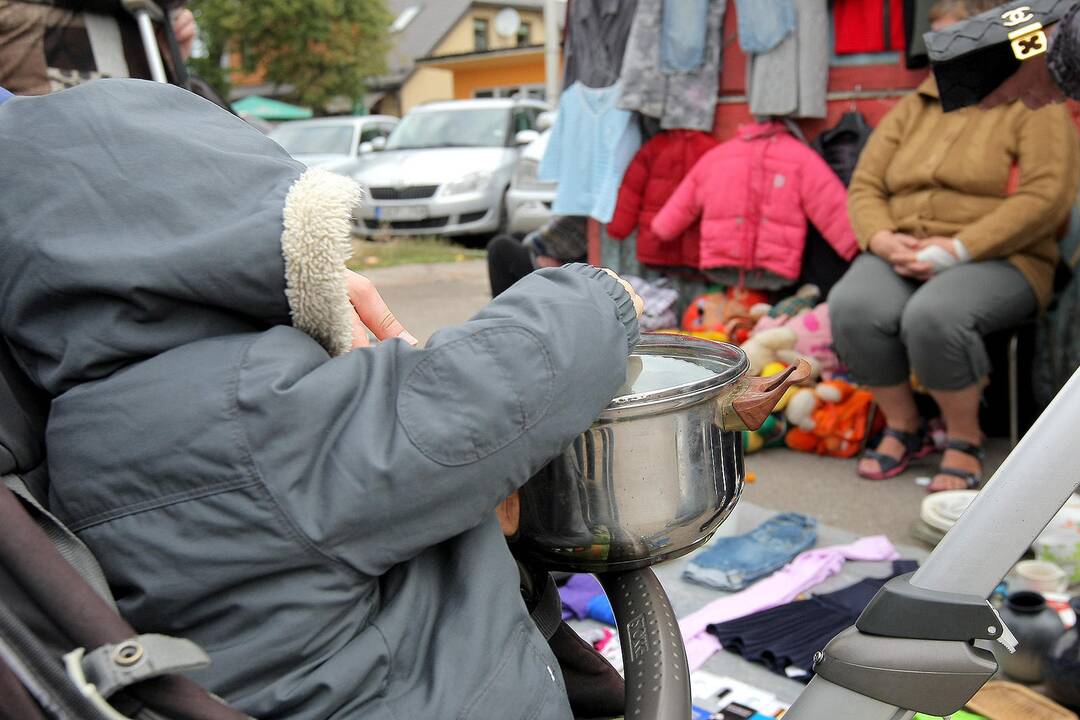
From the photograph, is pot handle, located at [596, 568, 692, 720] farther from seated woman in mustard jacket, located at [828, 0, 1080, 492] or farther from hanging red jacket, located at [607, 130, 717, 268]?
hanging red jacket, located at [607, 130, 717, 268]

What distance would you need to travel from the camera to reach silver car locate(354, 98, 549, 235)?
1021 centimetres

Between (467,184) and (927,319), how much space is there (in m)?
7.27

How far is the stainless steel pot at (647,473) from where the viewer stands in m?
1.21

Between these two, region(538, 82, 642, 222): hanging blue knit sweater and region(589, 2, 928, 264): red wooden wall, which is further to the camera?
region(538, 82, 642, 222): hanging blue knit sweater

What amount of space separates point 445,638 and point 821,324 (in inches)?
140

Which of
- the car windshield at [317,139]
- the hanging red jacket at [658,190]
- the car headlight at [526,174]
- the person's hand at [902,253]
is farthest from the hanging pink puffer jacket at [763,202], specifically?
the car windshield at [317,139]

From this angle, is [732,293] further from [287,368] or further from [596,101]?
[287,368]

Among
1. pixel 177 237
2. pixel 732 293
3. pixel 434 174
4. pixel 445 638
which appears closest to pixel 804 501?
pixel 732 293

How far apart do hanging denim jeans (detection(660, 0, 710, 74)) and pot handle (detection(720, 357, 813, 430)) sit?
13.6 ft

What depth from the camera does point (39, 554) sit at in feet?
2.90

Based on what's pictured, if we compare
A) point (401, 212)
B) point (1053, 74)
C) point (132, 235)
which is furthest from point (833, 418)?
point (401, 212)

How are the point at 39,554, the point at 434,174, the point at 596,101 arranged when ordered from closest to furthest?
1. the point at 39,554
2. the point at 596,101
3. the point at 434,174

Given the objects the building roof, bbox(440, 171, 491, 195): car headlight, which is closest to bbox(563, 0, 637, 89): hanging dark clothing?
bbox(440, 171, 491, 195): car headlight

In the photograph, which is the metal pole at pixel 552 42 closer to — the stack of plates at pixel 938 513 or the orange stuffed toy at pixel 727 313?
the orange stuffed toy at pixel 727 313
